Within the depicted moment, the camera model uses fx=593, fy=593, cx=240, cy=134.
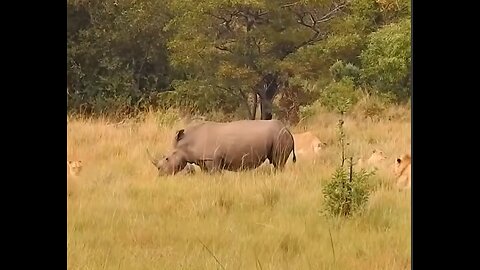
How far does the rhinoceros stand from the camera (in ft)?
3.84

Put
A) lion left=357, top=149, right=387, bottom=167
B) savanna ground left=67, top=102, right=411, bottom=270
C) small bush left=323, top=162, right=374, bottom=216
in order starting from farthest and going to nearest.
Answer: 1. lion left=357, top=149, right=387, bottom=167
2. small bush left=323, top=162, right=374, bottom=216
3. savanna ground left=67, top=102, right=411, bottom=270

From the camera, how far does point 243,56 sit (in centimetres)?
119

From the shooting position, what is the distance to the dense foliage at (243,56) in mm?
1132

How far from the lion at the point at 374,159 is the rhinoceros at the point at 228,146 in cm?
15

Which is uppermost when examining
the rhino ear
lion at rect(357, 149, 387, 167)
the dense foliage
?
the dense foliage

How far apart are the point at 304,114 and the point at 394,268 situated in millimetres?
379

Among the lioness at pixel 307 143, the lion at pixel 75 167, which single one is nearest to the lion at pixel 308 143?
the lioness at pixel 307 143

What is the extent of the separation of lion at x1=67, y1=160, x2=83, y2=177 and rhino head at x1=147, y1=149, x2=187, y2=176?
0.17 m

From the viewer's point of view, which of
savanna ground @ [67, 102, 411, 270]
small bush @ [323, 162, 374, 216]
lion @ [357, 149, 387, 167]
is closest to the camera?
savanna ground @ [67, 102, 411, 270]

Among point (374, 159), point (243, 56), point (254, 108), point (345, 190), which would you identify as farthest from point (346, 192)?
point (243, 56)

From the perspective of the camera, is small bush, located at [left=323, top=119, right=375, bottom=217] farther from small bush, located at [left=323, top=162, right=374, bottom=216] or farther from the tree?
the tree

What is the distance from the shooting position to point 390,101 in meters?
1.08

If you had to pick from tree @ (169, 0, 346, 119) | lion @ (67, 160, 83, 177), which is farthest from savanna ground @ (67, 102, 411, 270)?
tree @ (169, 0, 346, 119)
